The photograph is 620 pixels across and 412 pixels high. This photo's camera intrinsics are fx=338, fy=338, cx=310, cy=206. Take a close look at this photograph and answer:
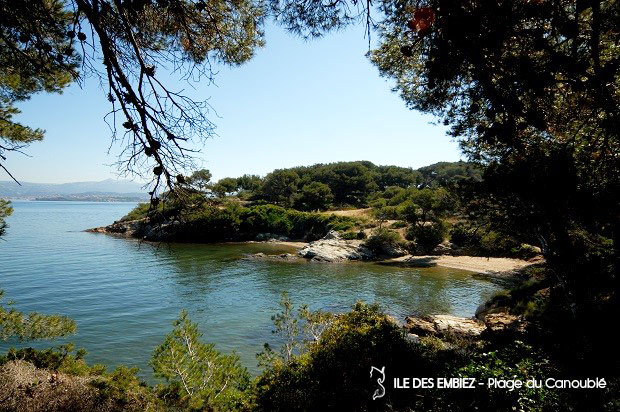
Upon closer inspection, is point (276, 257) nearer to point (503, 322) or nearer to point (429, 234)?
point (429, 234)

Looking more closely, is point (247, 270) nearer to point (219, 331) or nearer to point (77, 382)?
point (219, 331)

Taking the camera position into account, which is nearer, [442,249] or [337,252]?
[337,252]

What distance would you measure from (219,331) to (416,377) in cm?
1343

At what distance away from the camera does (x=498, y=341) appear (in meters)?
9.88

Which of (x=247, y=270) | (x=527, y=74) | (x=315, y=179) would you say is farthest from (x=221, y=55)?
(x=315, y=179)

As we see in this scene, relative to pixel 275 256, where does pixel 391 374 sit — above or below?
above

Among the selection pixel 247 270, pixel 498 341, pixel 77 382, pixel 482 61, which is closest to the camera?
pixel 482 61

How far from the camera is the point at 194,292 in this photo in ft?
83.6

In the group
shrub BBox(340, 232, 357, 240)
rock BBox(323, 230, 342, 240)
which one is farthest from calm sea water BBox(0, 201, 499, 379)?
rock BBox(323, 230, 342, 240)

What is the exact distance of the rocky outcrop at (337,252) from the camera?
38656 millimetres

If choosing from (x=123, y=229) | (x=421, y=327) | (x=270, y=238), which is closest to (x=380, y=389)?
(x=421, y=327)

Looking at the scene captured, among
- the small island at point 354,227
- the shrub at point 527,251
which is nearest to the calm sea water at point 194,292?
the small island at point 354,227

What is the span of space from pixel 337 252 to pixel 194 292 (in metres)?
18.6

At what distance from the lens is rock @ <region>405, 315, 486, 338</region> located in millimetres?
14203
